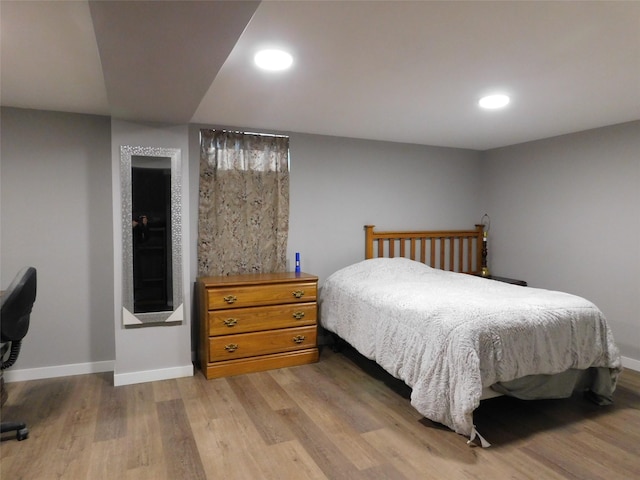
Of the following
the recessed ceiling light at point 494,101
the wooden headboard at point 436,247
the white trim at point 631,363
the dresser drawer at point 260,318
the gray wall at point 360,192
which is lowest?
the white trim at point 631,363

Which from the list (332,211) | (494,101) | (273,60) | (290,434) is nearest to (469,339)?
(290,434)

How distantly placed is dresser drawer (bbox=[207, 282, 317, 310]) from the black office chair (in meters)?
1.21

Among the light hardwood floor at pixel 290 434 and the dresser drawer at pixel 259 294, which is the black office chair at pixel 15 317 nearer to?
the light hardwood floor at pixel 290 434

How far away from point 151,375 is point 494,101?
3.28 m

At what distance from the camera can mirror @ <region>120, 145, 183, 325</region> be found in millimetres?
3104

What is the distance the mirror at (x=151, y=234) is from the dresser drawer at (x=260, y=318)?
328 mm

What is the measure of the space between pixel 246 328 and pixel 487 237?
3171mm

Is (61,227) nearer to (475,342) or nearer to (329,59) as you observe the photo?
(329,59)

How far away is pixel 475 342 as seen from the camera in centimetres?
228

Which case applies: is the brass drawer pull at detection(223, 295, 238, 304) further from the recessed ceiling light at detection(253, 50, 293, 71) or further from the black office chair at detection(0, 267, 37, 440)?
the recessed ceiling light at detection(253, 50, 293, 71)

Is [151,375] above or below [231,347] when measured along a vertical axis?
below

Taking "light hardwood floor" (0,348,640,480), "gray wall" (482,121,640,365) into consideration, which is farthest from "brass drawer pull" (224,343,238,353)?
"gray wall" (482,121,640,365)

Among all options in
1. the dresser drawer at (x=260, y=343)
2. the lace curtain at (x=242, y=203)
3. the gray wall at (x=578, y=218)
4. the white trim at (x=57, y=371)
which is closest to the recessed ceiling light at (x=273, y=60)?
the lace curtain at (x=242, y=203)

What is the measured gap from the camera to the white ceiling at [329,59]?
1615mm
